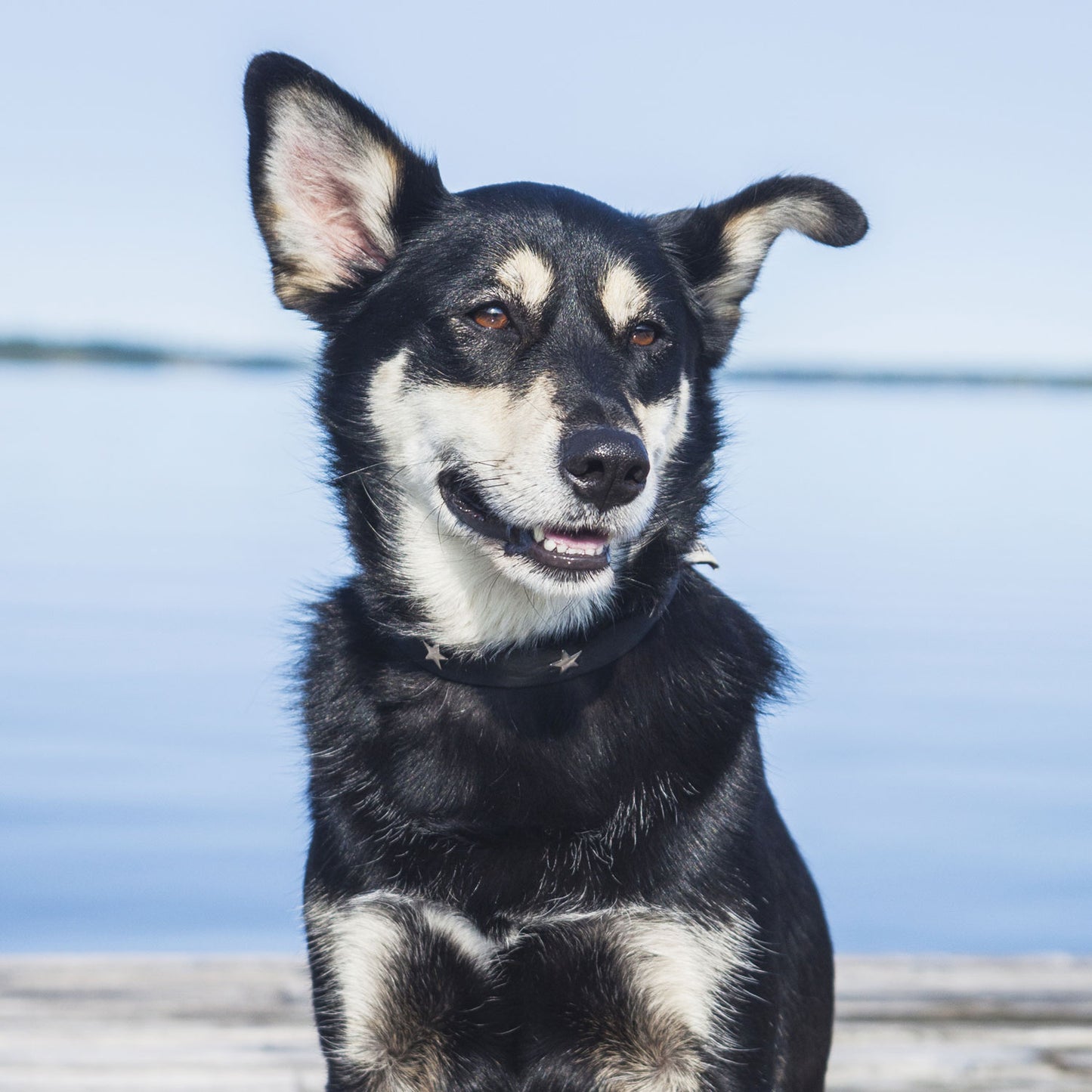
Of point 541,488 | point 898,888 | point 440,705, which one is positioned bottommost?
point 898,888

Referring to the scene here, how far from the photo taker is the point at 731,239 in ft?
10.2

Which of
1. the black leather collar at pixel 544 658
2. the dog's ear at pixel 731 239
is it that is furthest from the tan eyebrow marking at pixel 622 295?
the black leather collar at pixel 544 658

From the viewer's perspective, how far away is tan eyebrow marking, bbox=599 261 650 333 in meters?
2.84

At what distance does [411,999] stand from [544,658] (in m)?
0.67

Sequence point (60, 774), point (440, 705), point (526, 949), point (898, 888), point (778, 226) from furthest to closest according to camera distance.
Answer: point (60, 774) < point (898, 888) < point (778, 226) < point (440, 705) < point (526, 949)

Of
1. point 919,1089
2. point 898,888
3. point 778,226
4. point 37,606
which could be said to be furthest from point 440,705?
point 37,606

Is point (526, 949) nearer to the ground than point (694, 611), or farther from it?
nearer to the ground

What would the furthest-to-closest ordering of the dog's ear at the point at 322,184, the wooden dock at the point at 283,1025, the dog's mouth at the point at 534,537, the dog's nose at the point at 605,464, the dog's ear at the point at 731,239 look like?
the wooden dock at the point at 283,1025, the dog's ear at the point at 731,239, the dog's ear at the point at 322,184, the dog's mouth at the point at 534,537, the dog's nose at the point at 605,464

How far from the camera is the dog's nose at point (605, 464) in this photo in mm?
2521

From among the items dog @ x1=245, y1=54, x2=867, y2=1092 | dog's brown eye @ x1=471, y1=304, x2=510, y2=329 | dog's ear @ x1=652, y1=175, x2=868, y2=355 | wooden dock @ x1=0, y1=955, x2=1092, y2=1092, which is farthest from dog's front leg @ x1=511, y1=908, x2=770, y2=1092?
dog's ear @ x1=652, y1=175, x2=868, y2=355

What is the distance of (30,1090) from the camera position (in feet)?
10.5

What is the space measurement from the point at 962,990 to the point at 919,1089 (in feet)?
1.89

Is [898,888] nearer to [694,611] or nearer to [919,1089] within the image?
[919,1089]

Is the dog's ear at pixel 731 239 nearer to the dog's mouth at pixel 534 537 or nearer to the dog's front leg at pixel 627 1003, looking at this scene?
the dog's mouth at pixel 534 537
